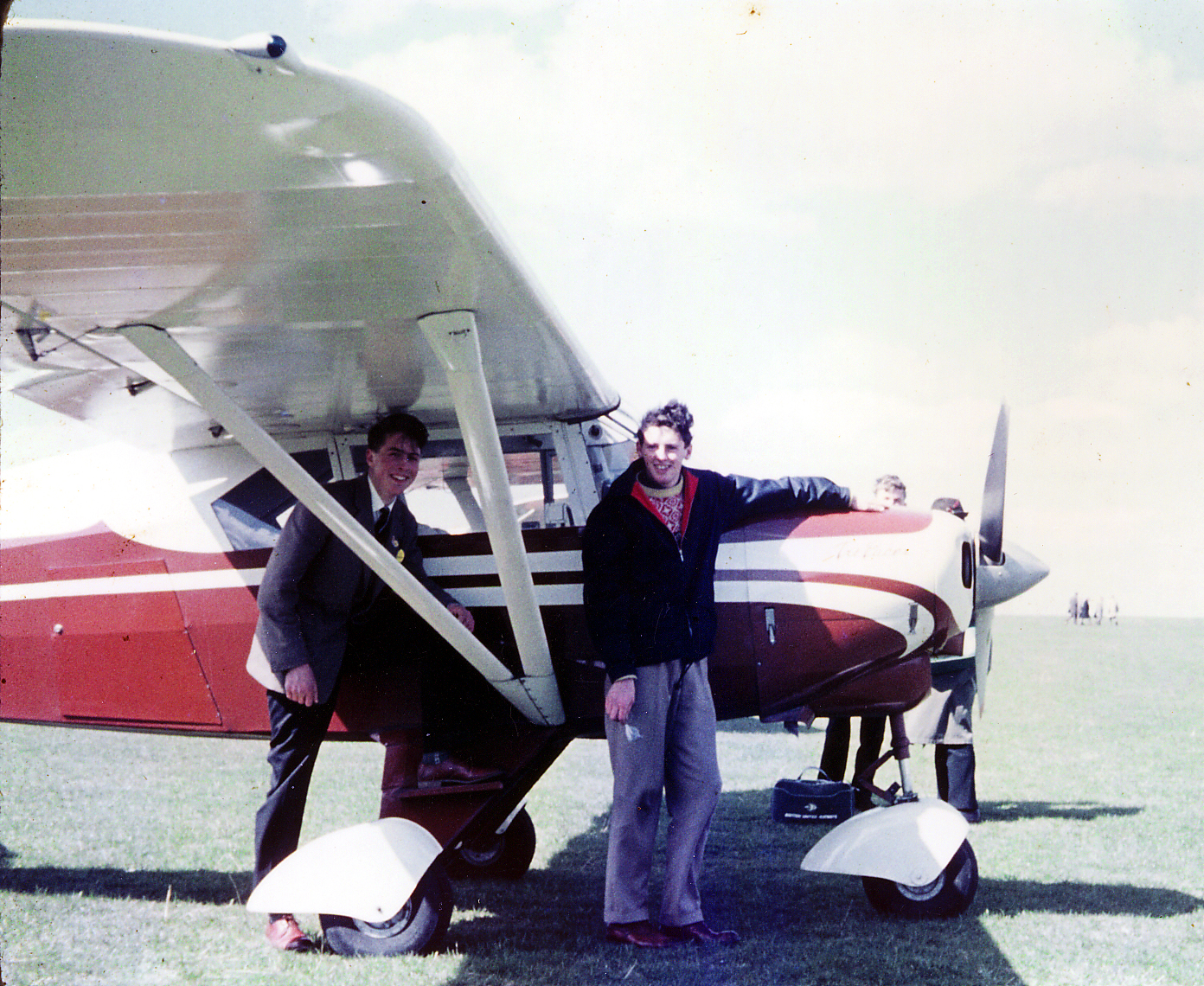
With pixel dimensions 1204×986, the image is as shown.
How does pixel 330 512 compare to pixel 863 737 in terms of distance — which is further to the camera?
pixel 863 737

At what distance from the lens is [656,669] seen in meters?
3.40

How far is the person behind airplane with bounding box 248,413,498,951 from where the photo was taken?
3576 mm

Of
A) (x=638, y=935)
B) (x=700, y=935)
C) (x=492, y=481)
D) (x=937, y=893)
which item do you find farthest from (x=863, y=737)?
(x=492, y=481)

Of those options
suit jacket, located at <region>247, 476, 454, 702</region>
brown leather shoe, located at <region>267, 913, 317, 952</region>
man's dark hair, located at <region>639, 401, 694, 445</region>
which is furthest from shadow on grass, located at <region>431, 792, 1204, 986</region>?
man's dark hair, located at <region>639, 401, 694, 445</region>

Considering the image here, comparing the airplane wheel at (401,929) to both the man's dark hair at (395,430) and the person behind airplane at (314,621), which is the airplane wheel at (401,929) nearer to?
the person behind airplane at (314,621)

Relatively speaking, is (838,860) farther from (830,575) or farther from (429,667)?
(429,667)

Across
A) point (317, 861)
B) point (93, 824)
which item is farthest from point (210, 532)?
point (93, 824)

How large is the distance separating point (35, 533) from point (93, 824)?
193cm

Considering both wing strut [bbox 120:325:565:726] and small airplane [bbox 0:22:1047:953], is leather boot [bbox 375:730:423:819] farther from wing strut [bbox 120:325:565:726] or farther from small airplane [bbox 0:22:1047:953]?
wing strut [bbox 120:325:565:726]

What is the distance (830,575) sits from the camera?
3854 millimetres

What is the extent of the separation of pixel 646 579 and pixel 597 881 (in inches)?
73.7

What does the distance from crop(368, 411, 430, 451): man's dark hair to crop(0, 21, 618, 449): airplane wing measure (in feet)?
0.73

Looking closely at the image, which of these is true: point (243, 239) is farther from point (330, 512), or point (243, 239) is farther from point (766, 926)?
point (766, 926)

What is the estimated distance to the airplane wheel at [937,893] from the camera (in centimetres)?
377
